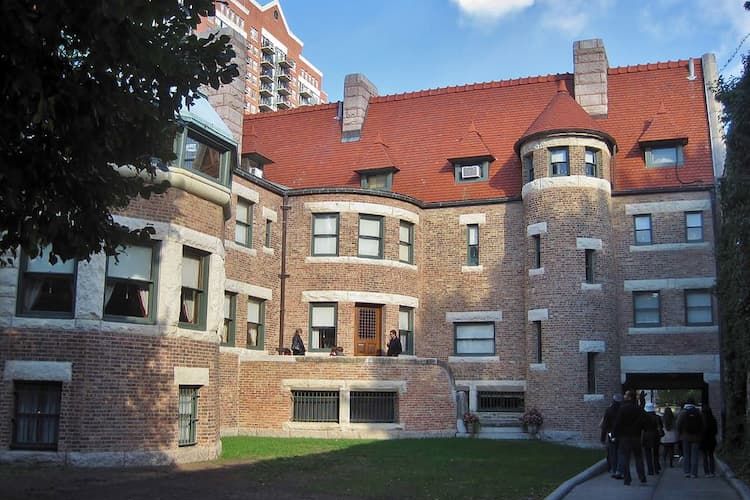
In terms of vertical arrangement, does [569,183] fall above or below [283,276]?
above

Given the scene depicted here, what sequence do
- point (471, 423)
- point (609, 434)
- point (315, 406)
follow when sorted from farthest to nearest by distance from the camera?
point (471, 423) → point (315, 406) → point (609, 434)

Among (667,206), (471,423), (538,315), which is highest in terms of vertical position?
(667,206)

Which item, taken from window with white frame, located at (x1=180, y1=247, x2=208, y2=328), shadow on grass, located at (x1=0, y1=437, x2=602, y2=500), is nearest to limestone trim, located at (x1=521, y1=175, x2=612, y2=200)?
shadow on grass, located at (x1=0, y1=437, x2=602, y2=500)

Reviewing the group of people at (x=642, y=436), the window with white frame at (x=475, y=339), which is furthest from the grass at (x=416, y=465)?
the window with white frame at (x=475, y=339)

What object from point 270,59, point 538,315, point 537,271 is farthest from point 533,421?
point 270,59

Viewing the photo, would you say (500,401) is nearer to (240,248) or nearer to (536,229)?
(536,229)

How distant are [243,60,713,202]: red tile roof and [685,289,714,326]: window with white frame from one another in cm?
386

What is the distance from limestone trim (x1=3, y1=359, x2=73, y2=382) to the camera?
47.5 ft

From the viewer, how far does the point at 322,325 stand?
1106 inches

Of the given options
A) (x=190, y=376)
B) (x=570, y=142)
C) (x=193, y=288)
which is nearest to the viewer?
(x=190, y=376)

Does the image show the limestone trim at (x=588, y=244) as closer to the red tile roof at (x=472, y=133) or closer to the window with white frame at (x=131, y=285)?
the red tile roof at (x=472, y=133)

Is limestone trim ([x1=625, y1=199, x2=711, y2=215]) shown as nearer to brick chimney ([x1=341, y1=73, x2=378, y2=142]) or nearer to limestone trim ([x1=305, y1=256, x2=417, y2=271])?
limestone trim ([x1=305, y1=256, x2=417, y2=271])

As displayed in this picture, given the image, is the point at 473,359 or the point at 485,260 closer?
the point at 473,359

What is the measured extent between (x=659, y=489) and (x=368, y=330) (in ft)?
47.7
